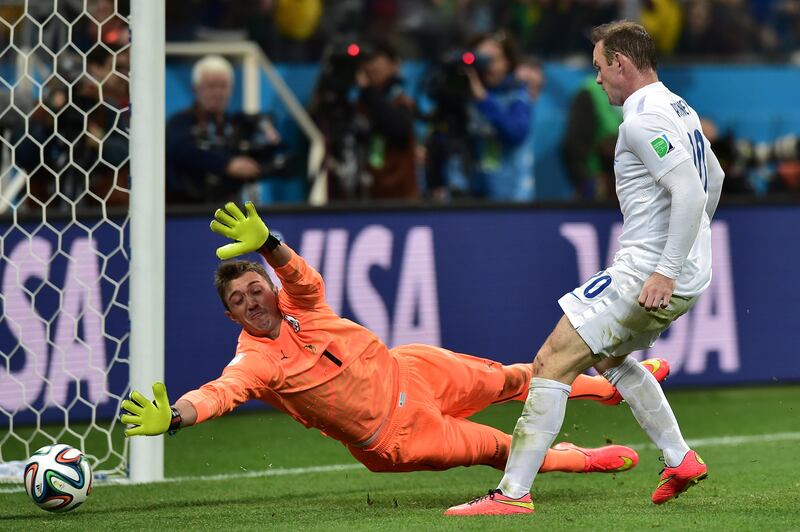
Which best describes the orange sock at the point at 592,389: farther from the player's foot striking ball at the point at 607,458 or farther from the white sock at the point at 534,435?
the white sock at the point at 534,435

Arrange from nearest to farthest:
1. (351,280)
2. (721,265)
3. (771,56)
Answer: (351,280), (721,265), (771,56)

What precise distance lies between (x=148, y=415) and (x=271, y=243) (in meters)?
0.90

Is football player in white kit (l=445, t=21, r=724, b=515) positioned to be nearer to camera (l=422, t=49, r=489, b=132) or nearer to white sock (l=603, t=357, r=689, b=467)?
white sock (l=603, t=357, r=689, b=467)

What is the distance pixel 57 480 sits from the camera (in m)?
5.89

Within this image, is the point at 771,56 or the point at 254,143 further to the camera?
the point at 771,56

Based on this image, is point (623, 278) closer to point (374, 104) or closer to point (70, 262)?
point (70, 262)

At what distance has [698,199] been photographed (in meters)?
5.29

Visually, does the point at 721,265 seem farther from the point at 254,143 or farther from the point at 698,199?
the point at 698,199

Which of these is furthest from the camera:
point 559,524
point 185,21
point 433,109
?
point 185,21

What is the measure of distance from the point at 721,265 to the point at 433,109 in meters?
2.78

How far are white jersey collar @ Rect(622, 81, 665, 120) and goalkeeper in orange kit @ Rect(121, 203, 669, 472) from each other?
148 centimetres

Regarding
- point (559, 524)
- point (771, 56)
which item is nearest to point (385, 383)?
point (559, 524)

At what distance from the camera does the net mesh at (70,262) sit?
8.08 m

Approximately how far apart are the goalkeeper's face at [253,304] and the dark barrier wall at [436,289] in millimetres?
2317
